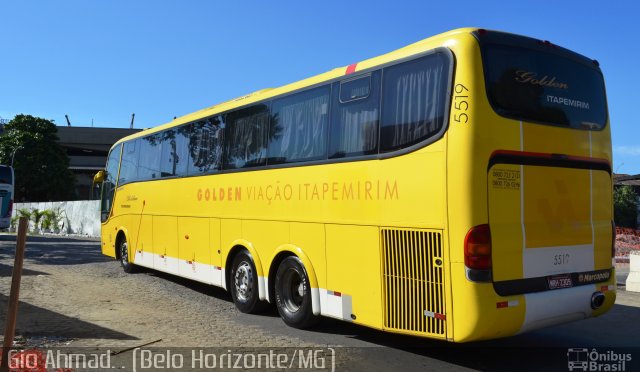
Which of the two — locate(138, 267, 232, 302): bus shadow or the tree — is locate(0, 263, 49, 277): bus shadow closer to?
locate(138, 267, 232, 302): bus shadow

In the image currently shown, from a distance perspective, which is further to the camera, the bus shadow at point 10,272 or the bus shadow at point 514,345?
the bus shadow at point 10,272

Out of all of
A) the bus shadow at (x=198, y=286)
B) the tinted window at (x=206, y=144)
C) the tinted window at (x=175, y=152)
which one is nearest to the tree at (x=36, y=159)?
the bus shadow at (x=198, y=286)

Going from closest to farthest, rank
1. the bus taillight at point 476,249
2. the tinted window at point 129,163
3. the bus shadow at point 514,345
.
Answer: the bus taillight at point 476,249, the bus shadow at point 514,345, the tinted window at point 129,163

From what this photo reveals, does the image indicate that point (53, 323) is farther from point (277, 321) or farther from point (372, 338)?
point (372, 338)

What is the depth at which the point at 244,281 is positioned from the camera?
27.2 ft

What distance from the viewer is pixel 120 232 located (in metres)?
13.6

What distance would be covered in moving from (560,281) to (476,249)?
131cm

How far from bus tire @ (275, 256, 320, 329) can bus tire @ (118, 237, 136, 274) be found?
6.74m

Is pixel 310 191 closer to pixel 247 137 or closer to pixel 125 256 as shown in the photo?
pixel 247 137

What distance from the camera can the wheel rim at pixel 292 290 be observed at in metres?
7.28

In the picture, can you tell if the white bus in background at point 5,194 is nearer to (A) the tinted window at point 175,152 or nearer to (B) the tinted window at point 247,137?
(A) the tinted window at point 175,152

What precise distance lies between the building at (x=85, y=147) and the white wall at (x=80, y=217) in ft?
109

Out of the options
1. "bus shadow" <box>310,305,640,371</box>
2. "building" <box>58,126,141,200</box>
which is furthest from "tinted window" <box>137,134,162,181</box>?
"building" <box>58,126,141,200</box>

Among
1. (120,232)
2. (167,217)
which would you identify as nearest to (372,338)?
(167,217)
